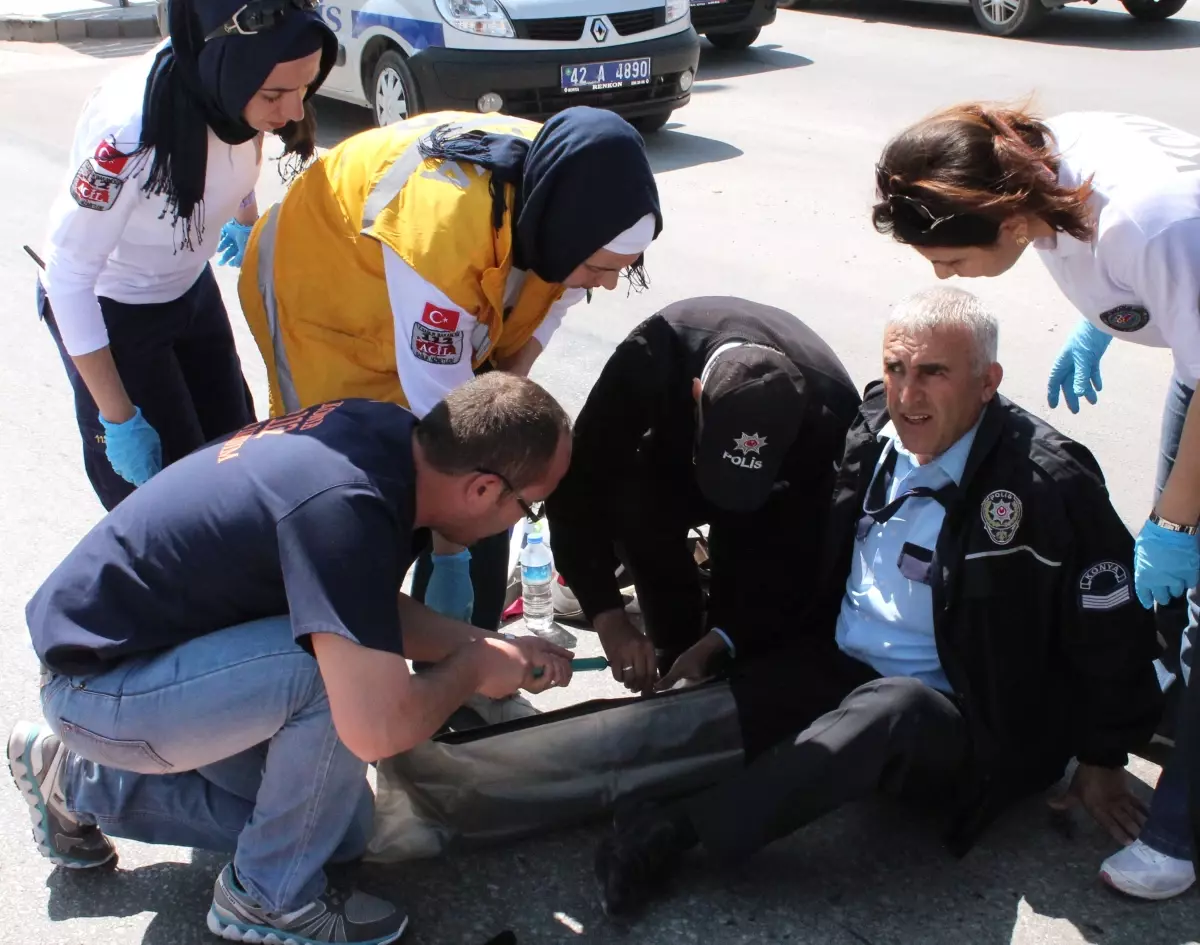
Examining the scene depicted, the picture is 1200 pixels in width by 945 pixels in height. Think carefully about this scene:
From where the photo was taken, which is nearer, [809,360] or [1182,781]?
[1182,781]

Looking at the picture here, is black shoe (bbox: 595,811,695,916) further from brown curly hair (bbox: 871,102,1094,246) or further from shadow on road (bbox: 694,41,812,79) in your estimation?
shadow on road (bbox: 694,41,812,79)

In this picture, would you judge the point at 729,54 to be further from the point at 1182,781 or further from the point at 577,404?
the point at 1182,781

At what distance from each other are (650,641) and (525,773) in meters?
0.59

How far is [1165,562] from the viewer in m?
2.46

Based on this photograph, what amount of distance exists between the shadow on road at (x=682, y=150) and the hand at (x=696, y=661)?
496cm

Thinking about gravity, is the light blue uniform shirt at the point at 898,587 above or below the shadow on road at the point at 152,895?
above

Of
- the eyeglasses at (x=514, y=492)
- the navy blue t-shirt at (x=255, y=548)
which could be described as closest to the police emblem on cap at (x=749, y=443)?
the eyeglasses at (x=514, y=492)

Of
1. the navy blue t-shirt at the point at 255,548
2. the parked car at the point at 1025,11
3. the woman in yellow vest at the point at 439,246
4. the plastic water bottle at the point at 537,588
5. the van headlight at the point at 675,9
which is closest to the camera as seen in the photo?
the navy blue t-shirt at the point at 255,548

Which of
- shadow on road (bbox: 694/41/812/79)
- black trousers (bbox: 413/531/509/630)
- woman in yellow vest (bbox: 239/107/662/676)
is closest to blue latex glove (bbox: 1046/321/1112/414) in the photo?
woman in yellow vest (bbox: 239/107/662/676)

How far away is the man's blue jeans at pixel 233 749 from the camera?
2.29m

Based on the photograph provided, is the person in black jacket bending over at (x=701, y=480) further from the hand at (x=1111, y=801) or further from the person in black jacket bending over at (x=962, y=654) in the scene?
the hand at (x=1111, y=801)

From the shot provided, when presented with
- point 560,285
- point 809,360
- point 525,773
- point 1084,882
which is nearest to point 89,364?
point 560,285

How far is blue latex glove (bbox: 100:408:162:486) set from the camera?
2.97m

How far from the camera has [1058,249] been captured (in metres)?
2.53
